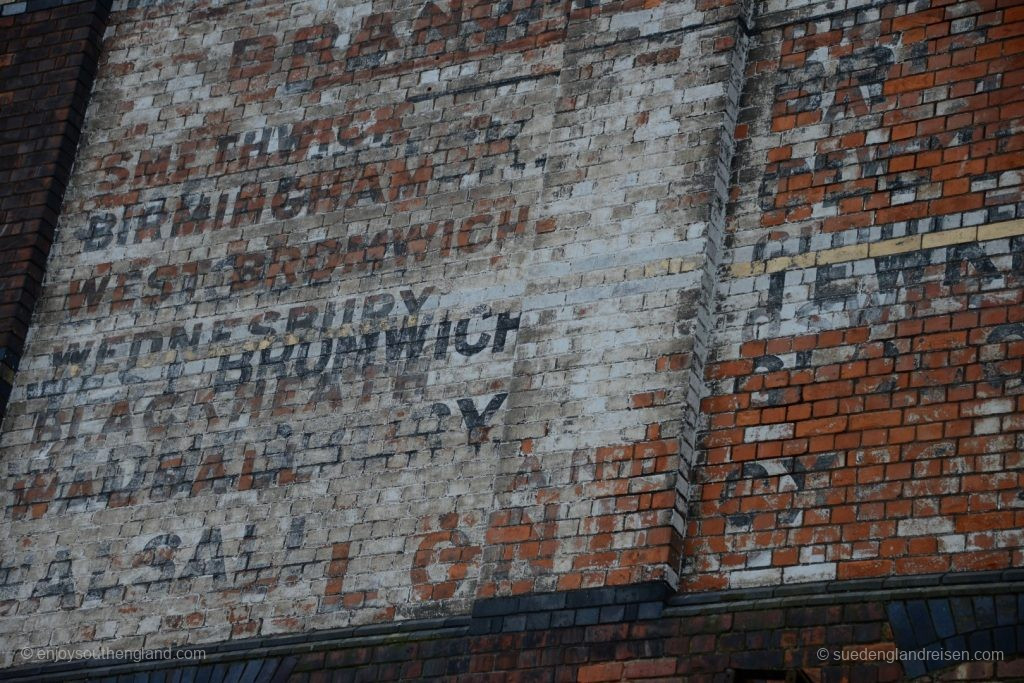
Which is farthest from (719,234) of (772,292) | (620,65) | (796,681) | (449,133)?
(796,681)

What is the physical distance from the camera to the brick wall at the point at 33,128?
12812 millimetres

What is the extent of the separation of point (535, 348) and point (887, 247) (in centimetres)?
214

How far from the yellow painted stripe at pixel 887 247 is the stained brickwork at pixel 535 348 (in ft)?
0.08

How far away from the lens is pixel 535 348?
10859mm

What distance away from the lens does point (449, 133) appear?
12.2m

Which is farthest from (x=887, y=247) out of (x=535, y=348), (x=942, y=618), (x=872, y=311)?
(x=942, y=618)

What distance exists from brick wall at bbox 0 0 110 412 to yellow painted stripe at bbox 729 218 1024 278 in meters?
5.13

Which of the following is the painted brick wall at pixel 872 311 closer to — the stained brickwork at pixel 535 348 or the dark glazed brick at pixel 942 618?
the stained brickwork at pixel 535 348

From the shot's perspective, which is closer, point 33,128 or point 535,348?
point 535,348

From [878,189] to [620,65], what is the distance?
1.99 metres

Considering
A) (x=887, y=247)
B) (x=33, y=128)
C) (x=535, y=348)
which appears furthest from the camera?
(x=33, y=128)

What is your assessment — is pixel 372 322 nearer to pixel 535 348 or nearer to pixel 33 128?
pixel 535 348

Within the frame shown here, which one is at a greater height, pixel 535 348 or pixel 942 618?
pixel 535 348

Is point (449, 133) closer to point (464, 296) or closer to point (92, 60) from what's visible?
point (464, 296)
